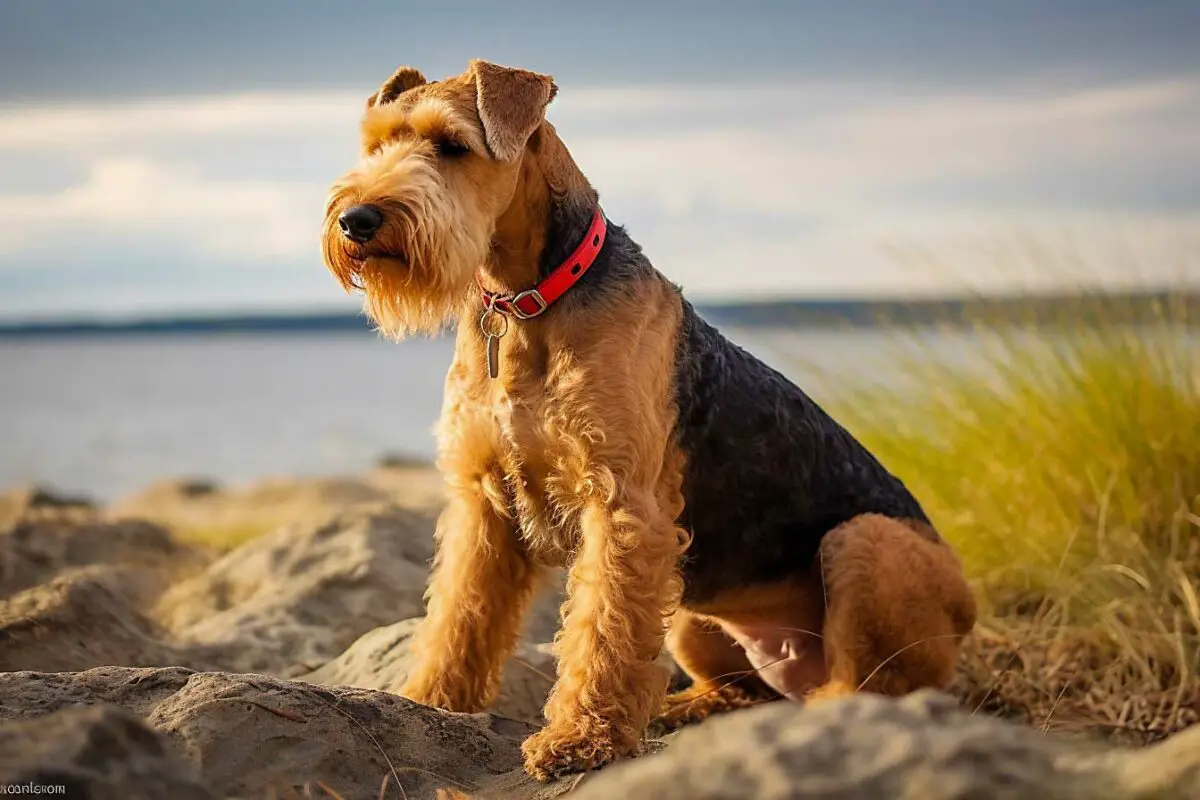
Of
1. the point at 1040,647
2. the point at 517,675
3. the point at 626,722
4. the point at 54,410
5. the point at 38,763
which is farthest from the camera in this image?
the point at 54,410

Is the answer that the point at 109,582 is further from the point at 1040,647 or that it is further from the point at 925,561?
the point at 1040,647

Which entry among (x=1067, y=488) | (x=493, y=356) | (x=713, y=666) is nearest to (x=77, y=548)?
(x=713, y=666)

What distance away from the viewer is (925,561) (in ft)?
13.3

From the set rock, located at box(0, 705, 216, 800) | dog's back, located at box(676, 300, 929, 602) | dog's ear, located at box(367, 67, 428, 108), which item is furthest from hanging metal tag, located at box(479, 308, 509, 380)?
rock, located at box(0, 705, 216, 800)

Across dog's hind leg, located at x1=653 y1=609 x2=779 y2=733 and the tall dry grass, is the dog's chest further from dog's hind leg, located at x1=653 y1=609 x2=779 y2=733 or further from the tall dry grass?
the tall dry grass

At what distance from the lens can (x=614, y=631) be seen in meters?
3.39

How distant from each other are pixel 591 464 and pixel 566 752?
2.75 ft

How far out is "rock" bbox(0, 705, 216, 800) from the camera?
1.82m

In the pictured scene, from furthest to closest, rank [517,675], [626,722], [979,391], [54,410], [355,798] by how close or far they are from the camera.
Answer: [54,410], [979,391], [517,675], [626,722], [355,798]

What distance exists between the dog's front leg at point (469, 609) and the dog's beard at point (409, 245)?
0.69 metres

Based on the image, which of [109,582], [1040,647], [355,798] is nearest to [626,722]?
[355,798]

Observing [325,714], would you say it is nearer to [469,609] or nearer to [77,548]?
[469,609]

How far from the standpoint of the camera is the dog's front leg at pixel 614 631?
11.0ft

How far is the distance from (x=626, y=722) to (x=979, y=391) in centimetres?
352
